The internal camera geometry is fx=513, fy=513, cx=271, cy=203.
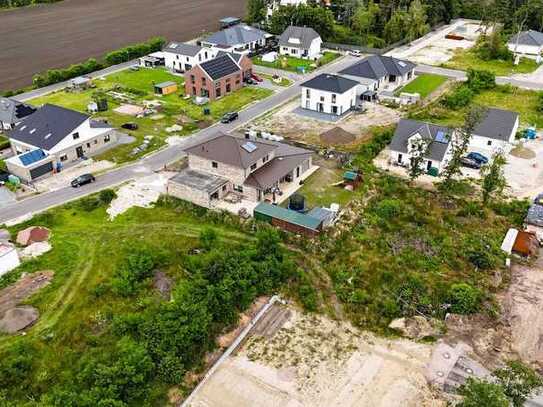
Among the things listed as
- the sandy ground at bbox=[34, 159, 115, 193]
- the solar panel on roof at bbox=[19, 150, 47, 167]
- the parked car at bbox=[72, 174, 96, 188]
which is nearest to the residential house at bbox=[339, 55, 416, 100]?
the sandy ground at bbox=[34, 159, 115, 193]

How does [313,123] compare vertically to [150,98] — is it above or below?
below

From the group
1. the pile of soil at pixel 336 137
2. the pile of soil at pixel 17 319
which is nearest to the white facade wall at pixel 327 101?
the pile of soil at pixel 336 137

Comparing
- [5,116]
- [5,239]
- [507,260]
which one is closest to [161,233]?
[5,239]

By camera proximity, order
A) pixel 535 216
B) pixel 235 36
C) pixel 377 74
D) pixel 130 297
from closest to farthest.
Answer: pixel 130 297 → pixel 535 216 → pixel 377 74 → pixel 235 36

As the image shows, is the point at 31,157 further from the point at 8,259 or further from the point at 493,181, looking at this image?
the point at 493,181

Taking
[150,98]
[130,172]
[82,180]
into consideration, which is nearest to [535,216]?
[130,172]

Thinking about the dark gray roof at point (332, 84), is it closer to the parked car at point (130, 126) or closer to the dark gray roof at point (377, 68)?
the dark gray roof at point (377, 68)

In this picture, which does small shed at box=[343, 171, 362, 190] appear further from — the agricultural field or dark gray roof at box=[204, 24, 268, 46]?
dark gray roof at box=[204, 24, 268, 46]
